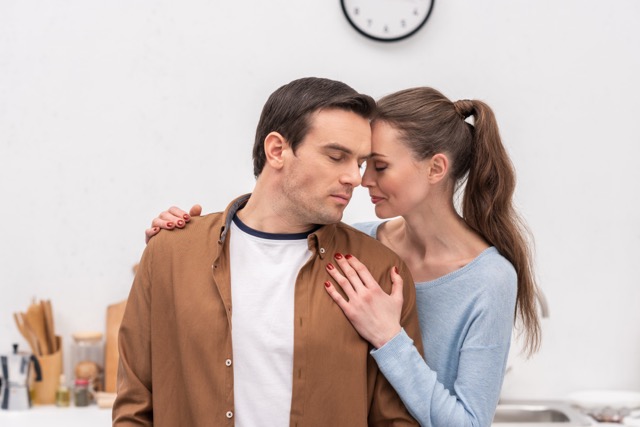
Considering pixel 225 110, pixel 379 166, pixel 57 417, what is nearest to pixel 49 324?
pixel 57 417

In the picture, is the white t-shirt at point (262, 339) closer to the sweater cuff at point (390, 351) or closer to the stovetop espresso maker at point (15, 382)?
the sweater cuff at point (390, 351)

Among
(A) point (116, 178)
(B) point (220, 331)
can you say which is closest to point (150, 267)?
(B) point (220, 331)

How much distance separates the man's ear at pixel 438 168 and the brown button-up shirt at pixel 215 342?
19cm

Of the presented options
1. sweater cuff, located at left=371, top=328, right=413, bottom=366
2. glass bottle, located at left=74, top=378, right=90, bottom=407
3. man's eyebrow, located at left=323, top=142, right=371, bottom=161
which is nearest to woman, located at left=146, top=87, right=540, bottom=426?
sweater cuff, located at left=371, top=328, right=413, bottom=366

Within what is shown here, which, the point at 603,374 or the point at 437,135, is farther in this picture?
the point at 603,374

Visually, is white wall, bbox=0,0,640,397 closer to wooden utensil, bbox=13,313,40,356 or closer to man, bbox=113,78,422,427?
wooden utensil, bbox=13,313,40,356

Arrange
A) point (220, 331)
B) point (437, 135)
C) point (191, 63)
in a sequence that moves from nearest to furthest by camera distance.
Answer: point (220, 331)
point (437, 135)
point (191, 63)

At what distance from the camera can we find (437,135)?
1.69 m

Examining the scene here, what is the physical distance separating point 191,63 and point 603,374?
1785 millimetres

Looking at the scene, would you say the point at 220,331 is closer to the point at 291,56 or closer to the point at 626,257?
the point at 291,56

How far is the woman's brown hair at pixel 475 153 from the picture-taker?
5.54 ft

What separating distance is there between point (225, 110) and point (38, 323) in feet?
3.08

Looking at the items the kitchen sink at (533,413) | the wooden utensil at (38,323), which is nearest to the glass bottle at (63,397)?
the wooden utensil at (38,323)

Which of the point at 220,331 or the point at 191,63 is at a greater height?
the point at 191,63
